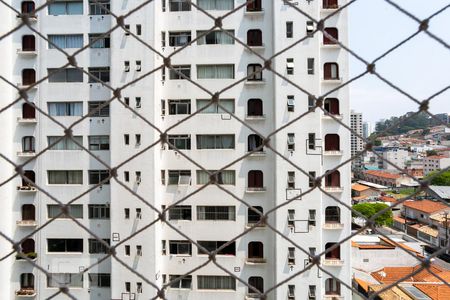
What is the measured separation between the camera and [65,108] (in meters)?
4.08

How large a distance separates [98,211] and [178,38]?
6.65 feet

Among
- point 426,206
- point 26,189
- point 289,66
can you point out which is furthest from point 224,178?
point 426,206

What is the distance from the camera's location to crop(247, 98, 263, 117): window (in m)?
3.97

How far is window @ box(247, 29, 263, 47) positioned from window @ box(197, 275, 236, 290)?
249 cm

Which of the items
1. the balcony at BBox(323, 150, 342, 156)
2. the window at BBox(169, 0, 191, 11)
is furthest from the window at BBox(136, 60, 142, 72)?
the balcony at BBox(323, 150, 342, 156)

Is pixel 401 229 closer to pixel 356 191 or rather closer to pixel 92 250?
pixel 356 191

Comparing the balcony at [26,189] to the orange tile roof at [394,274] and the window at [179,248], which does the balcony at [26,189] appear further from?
the orange tile roof at [394,274]

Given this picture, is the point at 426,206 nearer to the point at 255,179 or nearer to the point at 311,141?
the point at 311,141

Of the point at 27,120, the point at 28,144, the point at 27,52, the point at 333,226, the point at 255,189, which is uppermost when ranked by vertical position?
the point at 27,52

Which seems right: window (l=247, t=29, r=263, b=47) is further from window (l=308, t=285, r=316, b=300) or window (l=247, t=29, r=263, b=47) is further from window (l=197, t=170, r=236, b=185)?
window (l=308, t=285, r=316, b=300)

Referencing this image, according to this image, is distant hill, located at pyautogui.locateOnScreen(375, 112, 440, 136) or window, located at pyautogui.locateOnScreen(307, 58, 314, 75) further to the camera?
window, located at pyautogui.locateOnScreen(307, 58, 314, 75)

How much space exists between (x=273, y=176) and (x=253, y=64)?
119cm

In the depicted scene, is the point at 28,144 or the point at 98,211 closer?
the point at 98,211

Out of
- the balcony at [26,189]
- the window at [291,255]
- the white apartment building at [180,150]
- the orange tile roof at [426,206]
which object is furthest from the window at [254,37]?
the orange tile roof at [426,206]
